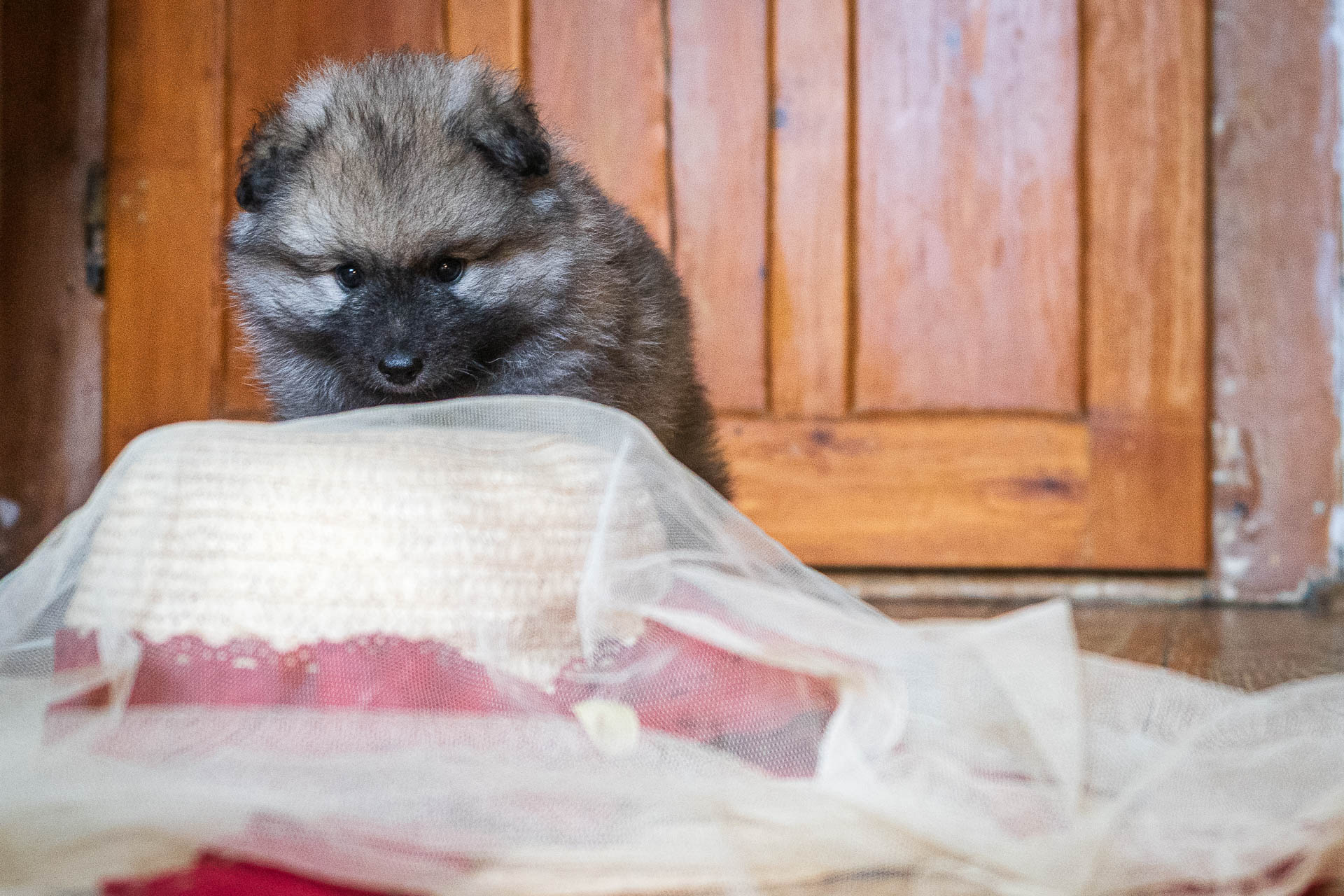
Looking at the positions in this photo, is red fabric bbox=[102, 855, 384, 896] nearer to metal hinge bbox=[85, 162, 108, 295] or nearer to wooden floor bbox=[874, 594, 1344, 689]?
wooden floor bbox=[874, 594, 1344, 689]

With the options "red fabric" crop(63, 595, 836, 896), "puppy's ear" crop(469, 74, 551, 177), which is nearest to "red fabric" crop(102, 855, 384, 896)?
"red fabric" crop(63, 595, 836, 896)

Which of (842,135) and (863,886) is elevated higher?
(842,135)

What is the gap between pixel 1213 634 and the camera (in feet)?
5.90

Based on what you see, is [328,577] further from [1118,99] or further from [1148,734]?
[1118,99]

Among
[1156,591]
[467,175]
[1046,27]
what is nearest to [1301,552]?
[1156,591]

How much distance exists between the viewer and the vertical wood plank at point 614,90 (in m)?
2.28

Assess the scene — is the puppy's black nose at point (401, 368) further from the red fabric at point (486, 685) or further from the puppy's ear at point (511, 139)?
the red fabric at point (486, 685)

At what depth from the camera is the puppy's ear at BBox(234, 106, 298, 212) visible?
137cm

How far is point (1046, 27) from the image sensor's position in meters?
2.23

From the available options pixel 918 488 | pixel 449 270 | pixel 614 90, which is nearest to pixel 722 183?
pixel 614 90

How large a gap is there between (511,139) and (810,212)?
3.57ft

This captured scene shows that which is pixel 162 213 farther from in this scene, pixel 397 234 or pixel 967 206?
pixel 967 206

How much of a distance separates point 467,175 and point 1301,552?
1.90 m

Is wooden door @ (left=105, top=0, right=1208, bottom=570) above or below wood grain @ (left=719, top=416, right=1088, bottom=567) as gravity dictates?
above
